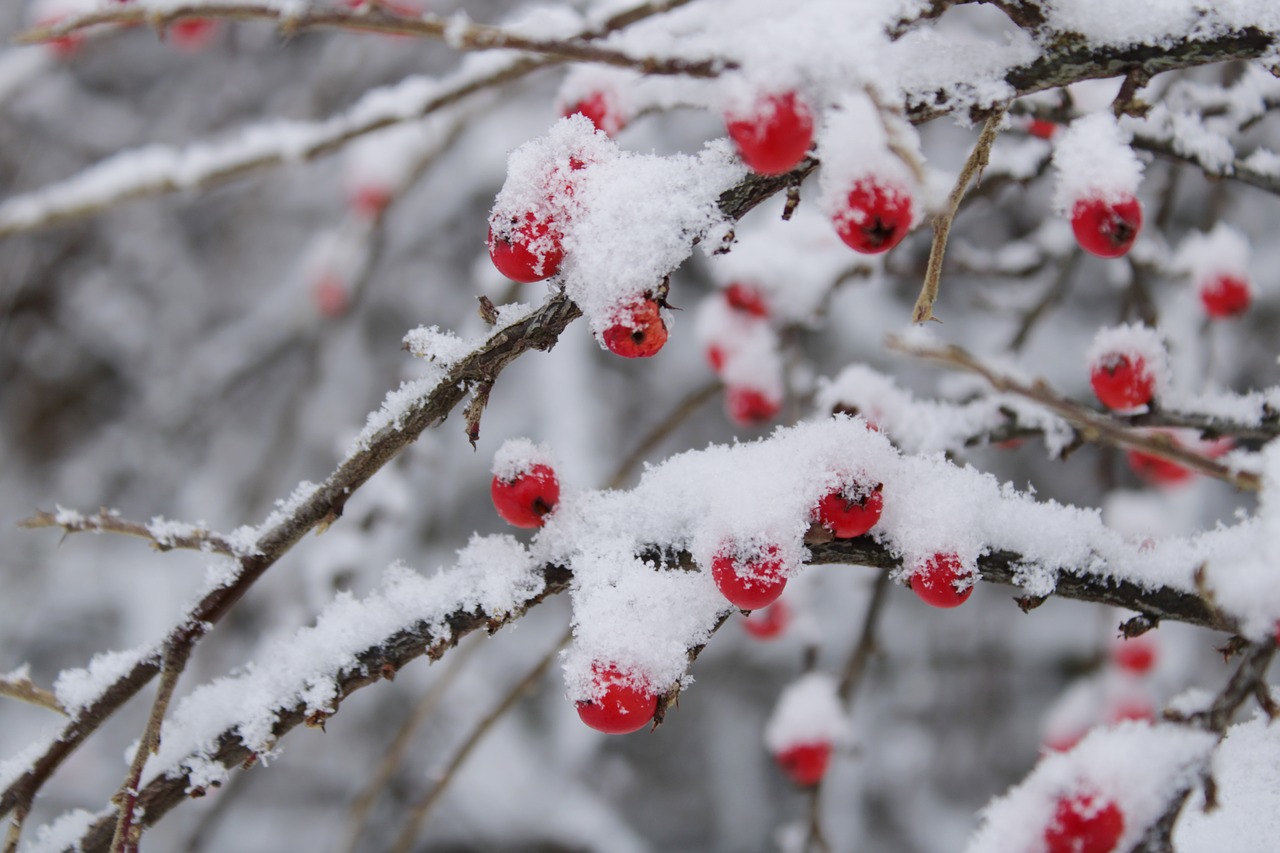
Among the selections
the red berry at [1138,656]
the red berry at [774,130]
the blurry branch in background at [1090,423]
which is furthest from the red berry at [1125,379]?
the red berry at [1138,656]

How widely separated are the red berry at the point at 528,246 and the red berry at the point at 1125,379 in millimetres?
746

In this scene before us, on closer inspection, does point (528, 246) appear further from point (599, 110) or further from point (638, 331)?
point (599, 110)

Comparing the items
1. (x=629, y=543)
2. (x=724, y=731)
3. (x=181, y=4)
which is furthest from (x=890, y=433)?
(x=724, y=731)

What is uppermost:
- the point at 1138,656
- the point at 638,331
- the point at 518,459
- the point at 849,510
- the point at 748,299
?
the point at 518,459

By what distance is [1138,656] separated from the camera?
238 cm

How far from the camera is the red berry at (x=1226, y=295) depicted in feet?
5.64

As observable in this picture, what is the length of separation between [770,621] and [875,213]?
4.37ft

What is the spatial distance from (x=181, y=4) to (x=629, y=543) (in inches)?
34.5

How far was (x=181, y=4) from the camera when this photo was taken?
1125 mm

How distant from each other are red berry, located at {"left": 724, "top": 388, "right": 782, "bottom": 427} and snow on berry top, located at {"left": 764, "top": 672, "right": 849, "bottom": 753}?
608 mm

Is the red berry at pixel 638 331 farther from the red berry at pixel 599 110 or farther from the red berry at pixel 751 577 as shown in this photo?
the red berry at pixel 599 110

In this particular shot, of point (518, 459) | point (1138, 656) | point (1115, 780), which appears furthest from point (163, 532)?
point (1138, 656)

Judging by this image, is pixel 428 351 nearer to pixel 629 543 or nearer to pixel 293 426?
pixel 629 543

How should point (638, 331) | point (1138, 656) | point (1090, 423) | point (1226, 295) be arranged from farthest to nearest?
1. point (1138, 656)
2. point (1226, 295)
3. point (638, 331)
4. point (1090, 423)
